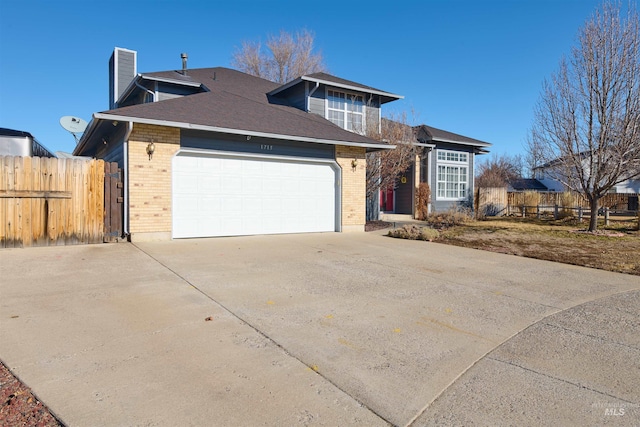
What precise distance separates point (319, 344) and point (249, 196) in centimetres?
805

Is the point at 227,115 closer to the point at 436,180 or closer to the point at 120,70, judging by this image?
the point at 120,70

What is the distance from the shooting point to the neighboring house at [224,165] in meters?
9.53

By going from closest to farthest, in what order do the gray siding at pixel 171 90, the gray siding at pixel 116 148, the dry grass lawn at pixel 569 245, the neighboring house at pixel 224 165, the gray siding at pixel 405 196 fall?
the dry grass lawn at pixel 569 245 < the neighboring house at pixel 224 165 < the gray siding at pixel 116 148 < the gray siding at pixel 171 90 < the gray siding at pixel 405 196

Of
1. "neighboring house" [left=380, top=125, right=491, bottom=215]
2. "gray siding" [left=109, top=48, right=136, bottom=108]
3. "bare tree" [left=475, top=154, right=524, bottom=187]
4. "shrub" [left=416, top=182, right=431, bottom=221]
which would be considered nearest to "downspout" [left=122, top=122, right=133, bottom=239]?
"gray siding" [left=109, top=48, right=136, bottom=108]

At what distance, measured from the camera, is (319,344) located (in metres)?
3.47

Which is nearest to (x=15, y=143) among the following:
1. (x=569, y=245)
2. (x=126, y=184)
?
(x=126, y=184)

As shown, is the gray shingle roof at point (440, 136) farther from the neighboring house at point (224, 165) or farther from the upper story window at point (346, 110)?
the neighboring house at point (224, 165)

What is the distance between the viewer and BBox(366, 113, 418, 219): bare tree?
16.0 metres

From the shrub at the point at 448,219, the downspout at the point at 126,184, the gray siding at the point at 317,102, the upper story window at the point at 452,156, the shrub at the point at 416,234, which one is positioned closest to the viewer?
the downspout at the point at 126,184

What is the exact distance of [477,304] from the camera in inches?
190

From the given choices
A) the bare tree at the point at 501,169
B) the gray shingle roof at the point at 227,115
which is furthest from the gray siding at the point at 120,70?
the bare tree at the point at 501,169

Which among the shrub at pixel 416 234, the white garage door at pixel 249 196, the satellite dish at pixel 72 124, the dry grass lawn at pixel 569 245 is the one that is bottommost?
the dry grass lawn at pixel 569 245

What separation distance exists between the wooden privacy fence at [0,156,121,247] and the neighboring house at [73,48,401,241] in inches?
28.0

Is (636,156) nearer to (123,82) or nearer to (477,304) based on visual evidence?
(477,304)
